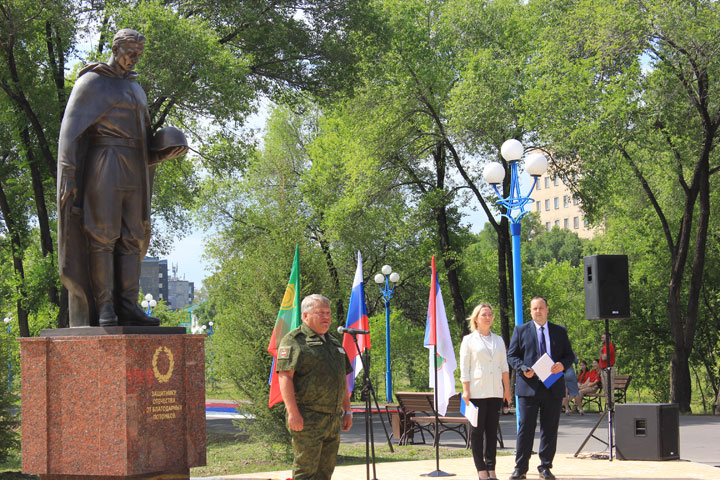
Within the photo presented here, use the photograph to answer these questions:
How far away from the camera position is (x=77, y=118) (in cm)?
764

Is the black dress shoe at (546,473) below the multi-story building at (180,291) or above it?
below

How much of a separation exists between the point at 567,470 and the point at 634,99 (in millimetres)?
14015

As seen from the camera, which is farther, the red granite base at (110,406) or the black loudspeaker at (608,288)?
the black loudspeaker at (608,288)

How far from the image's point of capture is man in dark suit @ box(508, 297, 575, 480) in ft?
30.7

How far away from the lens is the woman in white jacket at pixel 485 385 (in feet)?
29.5

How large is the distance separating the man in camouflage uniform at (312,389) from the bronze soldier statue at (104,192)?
2.02 metres

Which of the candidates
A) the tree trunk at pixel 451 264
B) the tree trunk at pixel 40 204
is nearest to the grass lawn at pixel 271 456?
the tree trunk at pixel 40 204

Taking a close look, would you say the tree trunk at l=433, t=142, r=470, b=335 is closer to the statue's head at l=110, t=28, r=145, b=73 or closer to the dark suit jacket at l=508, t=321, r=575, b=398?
the dark suit jacket at l=508, t=321, r=575, b=398

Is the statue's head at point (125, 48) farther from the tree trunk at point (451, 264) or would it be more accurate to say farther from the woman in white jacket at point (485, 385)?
the tree trunk at point (451, 264)

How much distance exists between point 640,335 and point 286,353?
2588 cm

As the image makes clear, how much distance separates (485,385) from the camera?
8.95 meters

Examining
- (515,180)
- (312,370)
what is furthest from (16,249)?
(312,370)

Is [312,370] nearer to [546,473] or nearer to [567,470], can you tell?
[546,473]

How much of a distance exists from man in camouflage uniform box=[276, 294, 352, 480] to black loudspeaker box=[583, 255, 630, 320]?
242 inches
